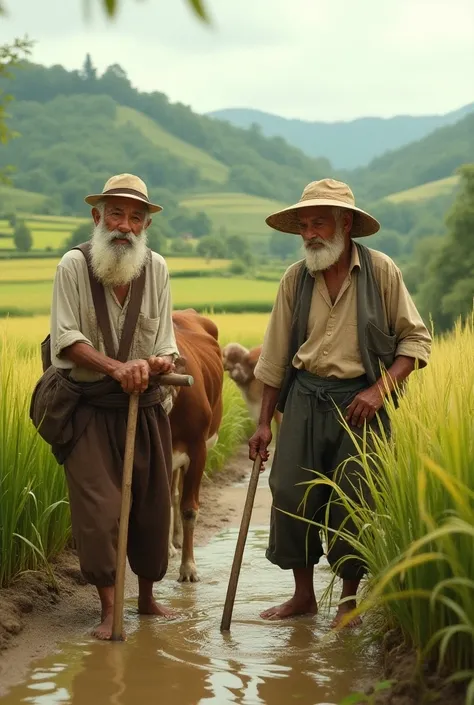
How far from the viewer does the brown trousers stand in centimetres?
552

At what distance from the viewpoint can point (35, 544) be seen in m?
6.11

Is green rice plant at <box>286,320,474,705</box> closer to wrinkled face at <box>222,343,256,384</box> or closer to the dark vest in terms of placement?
the dark vest

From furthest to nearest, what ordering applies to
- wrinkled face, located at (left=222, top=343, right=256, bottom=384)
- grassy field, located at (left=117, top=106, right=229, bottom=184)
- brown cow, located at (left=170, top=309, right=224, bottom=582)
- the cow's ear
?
1. grassy field, located at (left=117, top=106, right=229, bottom=184)
2. wrinkled face, located at (left=222, top=343, right=256, bottom=384)
3. brown cow, located at (left=170, top=309, right=224, bottom=582)
4. the cow's ear

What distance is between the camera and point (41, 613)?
5742 millimetres

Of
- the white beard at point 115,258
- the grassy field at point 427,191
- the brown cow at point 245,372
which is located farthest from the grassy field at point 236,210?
the white beard at point 115,258

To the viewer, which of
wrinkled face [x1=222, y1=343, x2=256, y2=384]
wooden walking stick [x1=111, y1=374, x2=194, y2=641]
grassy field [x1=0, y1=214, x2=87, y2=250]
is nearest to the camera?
wooden walking stick [x1=111, y1=374, x2=194, y2=641]

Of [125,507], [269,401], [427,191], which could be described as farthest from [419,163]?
[125,507]

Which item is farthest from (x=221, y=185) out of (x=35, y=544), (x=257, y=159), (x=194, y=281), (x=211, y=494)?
(x=35, y=544)

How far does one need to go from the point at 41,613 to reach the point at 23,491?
586mm

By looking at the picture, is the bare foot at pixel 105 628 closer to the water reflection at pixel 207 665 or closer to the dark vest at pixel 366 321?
the water reflection at pixel 207 665

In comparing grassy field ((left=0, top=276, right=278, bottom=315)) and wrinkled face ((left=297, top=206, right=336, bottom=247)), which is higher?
wrinkled face ((left=297, top=206, right=336, bottom=247))

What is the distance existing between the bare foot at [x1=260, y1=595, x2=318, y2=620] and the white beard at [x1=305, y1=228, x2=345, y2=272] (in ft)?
5.14

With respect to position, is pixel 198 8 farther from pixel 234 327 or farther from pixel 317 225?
pixel 234 327

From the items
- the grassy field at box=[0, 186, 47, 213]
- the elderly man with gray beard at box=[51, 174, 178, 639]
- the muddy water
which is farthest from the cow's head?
the grassy field at box=[0, 186, 47, 213]
